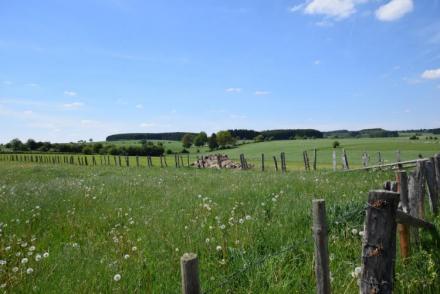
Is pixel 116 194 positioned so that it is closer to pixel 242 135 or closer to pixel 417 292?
pixel 417 292

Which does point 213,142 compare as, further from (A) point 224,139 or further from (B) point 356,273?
(B) point 356,273

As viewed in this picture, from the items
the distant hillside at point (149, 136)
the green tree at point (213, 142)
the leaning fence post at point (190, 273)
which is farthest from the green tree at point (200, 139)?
the leaning fence post at point (190, 273)

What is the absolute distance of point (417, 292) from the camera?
12.0ft

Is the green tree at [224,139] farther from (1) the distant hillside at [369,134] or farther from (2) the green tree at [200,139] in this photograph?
(1) the distant hillside at [369,134]

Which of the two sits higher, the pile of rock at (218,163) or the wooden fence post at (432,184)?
the wooden fence post at (432,184)

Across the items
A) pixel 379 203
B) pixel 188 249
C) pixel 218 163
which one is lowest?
pixel 218 163

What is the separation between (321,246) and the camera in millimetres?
2979

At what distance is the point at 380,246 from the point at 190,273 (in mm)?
1770

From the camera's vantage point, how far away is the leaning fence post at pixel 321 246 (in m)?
2.96

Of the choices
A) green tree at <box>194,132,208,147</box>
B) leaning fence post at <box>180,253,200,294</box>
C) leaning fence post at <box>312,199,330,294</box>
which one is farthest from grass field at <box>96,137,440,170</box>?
green tree at <box>194,132,208,147</box>

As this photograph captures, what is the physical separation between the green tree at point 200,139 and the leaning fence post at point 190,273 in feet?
437

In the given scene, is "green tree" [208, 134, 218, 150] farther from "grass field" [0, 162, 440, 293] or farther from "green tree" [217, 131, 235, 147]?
"grass field" [0, 162, 440, 293]

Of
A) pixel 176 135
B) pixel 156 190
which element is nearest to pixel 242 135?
pixel 176 135

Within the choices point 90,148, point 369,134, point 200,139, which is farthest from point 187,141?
point 369,134
